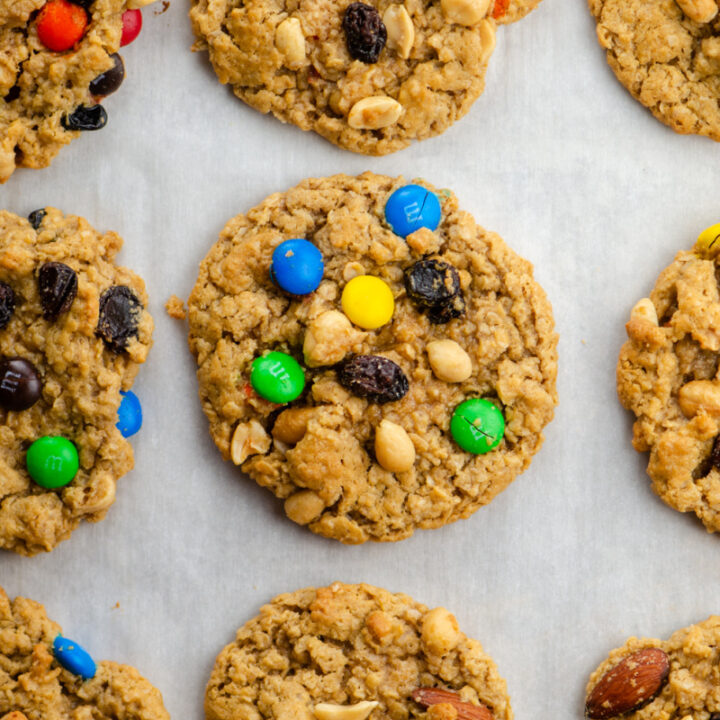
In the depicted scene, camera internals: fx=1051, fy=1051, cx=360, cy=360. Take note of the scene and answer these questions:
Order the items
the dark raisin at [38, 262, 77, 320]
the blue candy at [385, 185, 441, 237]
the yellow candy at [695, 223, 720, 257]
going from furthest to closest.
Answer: the yellow candy at [695, 223, 720, 257], the blue candy at [385, 185, 441, 237], the dark raisin at [38, 262, 77, 320]

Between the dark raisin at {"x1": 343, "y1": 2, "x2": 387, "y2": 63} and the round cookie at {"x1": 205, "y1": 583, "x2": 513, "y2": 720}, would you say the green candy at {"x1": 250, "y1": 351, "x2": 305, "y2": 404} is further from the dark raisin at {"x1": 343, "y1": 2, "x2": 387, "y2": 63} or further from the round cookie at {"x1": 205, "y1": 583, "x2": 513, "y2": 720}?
the dark raisin at {"x1": 343, "y1": 2, "x2": 387, "y2": 63}

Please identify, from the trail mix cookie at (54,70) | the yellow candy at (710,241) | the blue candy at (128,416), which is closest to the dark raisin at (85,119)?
the trail mix cookie at (54,70)

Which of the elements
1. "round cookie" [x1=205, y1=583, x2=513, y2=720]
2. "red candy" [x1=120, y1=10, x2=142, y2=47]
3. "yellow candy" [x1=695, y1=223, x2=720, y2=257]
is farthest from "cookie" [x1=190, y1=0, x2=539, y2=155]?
"round cookie" [x1=205, y1=583, x2=513, y2=720]

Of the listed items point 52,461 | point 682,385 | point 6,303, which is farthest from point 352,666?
point 6,303

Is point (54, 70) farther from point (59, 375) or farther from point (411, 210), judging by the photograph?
point (411, 210)

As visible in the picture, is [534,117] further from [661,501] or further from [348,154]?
[661,501]
